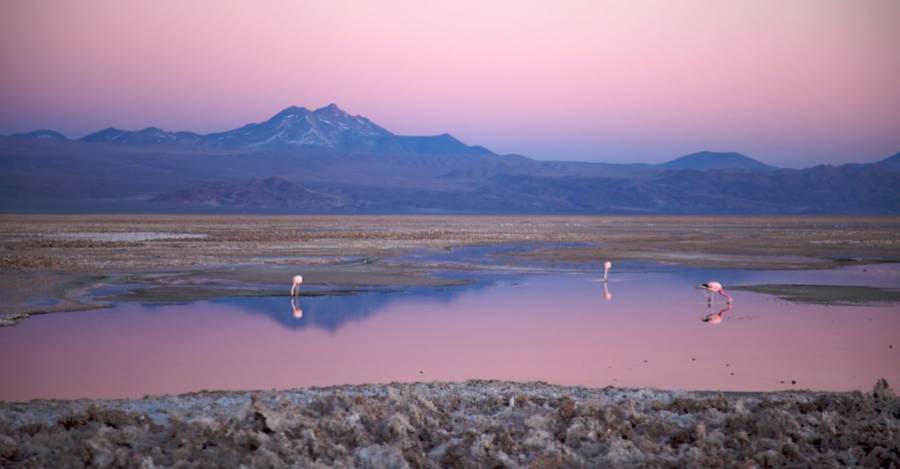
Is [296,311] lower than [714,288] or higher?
lower

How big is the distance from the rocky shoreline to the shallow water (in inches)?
82.0

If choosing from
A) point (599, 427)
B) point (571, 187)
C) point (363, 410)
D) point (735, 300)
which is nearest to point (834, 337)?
point (735, 300)

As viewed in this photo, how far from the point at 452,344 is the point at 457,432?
614cm

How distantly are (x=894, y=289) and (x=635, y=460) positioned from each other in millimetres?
17310

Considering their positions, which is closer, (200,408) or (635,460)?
(635,460)

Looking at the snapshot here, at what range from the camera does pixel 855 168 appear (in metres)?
187

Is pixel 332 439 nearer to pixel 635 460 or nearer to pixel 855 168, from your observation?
pixel 635 460

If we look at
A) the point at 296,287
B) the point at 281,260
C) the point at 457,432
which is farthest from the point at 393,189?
the point at 457,432

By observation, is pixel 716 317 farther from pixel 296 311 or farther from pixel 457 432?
pixel 457 432

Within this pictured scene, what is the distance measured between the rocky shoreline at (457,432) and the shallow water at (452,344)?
2082mm

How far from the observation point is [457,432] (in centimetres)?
762

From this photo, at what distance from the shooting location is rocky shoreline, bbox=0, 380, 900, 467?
697 centimetres

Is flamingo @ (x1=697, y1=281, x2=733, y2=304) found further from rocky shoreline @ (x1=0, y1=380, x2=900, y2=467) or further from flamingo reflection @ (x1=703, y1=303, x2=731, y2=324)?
rocky shoreline @ (x1=0, y1=380, x2=900, y2=467)

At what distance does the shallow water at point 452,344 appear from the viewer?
11016 mm
